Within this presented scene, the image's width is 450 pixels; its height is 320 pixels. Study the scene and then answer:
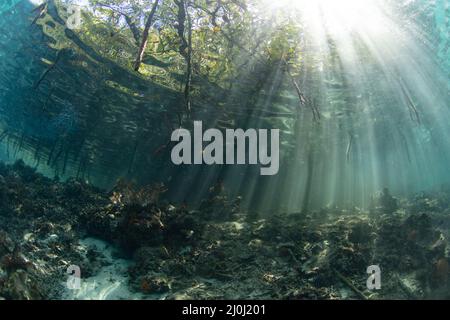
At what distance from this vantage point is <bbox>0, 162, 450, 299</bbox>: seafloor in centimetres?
750

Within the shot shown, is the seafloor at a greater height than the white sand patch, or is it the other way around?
the seafloor

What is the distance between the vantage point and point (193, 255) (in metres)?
9.55

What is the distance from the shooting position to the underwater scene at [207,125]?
8078 millimetres

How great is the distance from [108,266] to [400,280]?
25.0 ft

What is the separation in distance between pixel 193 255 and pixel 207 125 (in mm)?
17337

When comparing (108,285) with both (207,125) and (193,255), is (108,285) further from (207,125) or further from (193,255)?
(207,125)

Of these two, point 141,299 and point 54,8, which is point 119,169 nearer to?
point 54,8

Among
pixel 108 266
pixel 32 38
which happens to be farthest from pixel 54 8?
pixel 108 266

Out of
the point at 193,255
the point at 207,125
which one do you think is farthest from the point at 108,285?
the point at 207,125

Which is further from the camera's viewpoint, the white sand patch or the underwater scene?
the underwater scene

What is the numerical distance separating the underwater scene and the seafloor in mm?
51

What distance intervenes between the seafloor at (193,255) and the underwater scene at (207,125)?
0.05 m

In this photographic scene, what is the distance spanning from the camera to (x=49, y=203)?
1330 centimetres

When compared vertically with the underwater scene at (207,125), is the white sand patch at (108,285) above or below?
below
